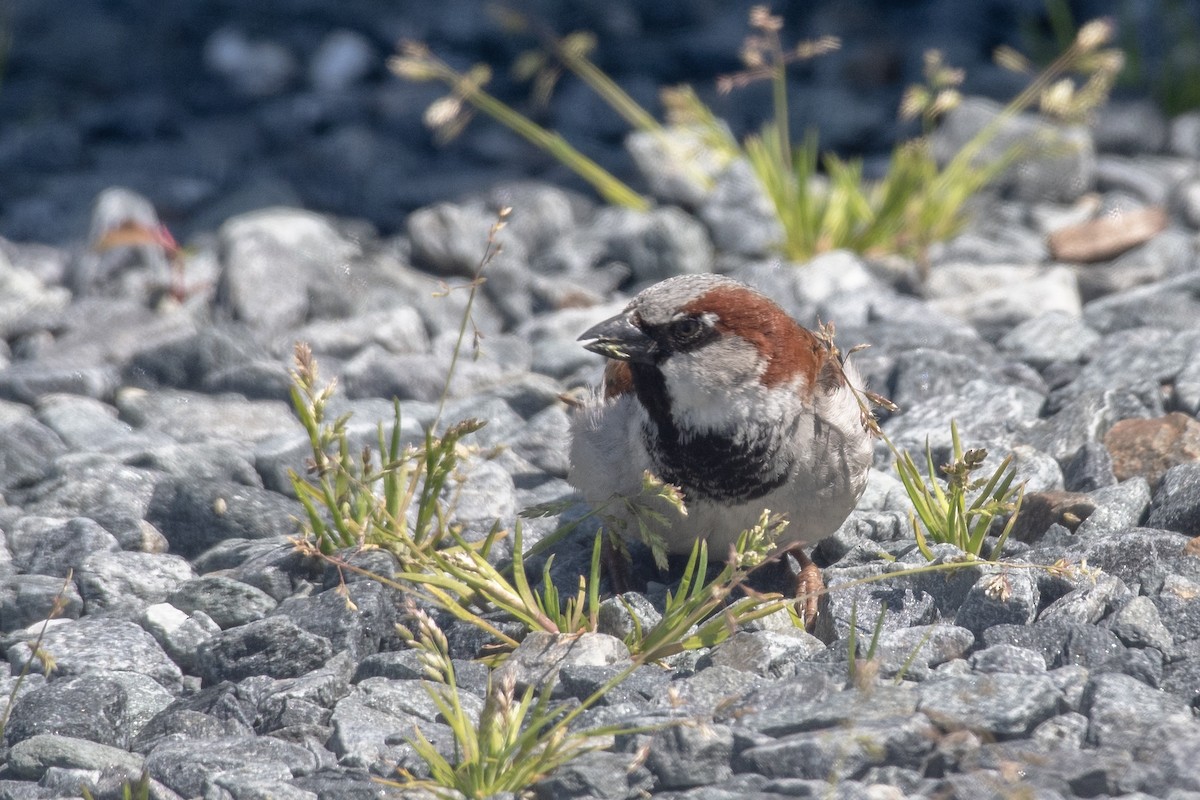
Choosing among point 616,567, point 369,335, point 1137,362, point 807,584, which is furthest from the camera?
point 369,335

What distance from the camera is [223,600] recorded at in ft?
9.96

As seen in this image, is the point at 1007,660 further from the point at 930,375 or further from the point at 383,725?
the point at 930,375

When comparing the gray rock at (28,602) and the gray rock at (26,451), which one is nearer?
the gray rock at (28,602)

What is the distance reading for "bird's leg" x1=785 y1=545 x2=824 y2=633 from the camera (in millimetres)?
2967

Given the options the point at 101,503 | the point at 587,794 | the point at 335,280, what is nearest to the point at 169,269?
the point at 335,280

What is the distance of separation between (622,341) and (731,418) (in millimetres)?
282

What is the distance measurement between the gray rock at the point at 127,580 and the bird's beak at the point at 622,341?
1086 millimetres

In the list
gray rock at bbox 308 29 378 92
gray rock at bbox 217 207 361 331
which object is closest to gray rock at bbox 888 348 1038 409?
gray rock at bbox 217 207 361 331

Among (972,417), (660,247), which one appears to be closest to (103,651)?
(972,417)

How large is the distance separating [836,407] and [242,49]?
15.2 ft

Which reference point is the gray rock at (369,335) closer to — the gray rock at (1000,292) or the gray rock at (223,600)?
the gray rock at (223,600)

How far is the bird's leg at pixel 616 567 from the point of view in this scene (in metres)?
3.24

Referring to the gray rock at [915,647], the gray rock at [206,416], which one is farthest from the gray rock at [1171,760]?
the gray rock at [206,416]

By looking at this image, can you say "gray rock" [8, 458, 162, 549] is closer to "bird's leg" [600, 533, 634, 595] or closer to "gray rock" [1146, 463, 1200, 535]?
"bird's leg" [600, 533, 634, 595]
